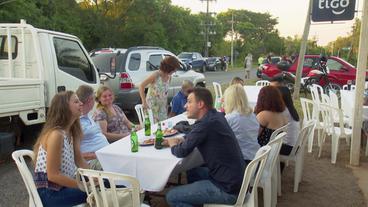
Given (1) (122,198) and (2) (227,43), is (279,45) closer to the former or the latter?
(2) (227,43)

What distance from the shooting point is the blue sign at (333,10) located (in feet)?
24.5

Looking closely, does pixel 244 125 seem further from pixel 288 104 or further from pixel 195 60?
pixel 195 60

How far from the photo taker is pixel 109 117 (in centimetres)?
488

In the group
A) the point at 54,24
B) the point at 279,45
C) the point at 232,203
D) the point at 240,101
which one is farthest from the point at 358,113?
the point at 279,45

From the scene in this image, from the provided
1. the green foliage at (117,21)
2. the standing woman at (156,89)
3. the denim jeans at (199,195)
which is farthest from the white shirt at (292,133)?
the green foliage at (117,21)

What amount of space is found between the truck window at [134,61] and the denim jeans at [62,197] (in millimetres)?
6274

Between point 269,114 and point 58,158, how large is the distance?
266 cm

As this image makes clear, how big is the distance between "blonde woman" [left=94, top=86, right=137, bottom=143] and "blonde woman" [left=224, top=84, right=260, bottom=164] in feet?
4.49

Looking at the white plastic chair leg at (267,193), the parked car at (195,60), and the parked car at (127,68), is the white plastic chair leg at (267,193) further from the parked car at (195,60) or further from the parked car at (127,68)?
the parked car at (195,60)

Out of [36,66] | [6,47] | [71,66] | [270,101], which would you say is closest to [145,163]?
[270,101]

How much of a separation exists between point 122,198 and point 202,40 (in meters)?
55.2

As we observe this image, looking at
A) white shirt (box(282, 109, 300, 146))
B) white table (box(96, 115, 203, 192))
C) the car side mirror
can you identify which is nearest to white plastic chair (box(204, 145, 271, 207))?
white table (box(96, 115, 203, 192))

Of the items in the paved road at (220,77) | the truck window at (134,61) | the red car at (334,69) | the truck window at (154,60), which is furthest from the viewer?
the paved road at (220,77)

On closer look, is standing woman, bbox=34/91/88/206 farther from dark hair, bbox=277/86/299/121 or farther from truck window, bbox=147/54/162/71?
truck window, bbox=147/54/162/71
